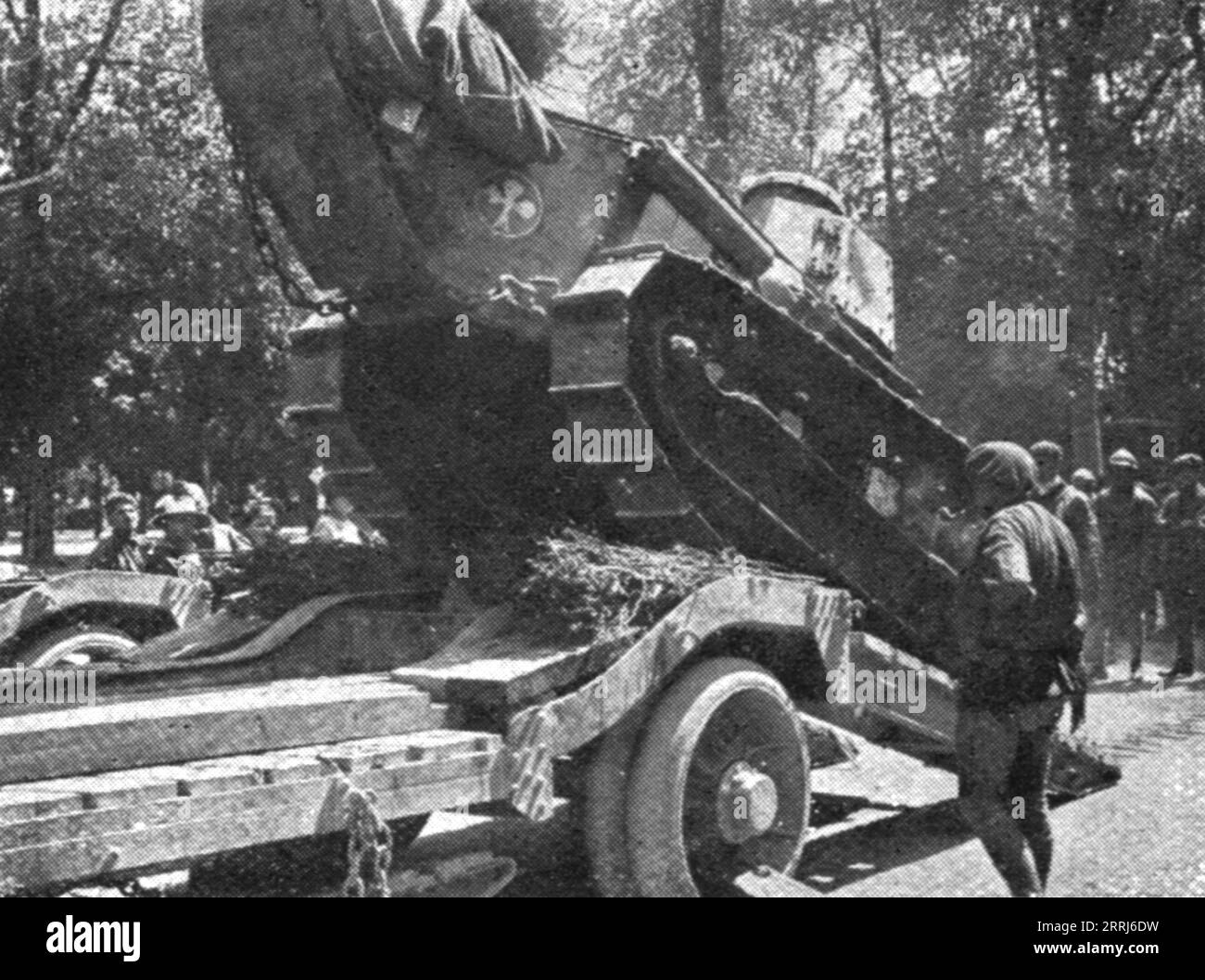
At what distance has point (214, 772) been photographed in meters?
4.60

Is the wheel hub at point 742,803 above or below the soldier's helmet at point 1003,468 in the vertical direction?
below

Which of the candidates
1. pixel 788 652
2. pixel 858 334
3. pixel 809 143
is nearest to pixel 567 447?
pixel 788 652

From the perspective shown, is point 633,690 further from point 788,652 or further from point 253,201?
point 253,201

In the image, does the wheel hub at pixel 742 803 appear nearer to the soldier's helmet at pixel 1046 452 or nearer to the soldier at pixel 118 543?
the soldier's helmet at pixel 1046 452

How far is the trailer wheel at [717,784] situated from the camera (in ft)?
19.7

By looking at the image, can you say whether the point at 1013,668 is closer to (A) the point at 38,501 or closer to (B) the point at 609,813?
(B) the point at 609,813

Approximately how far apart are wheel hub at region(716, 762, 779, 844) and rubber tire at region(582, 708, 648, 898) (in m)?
0.45

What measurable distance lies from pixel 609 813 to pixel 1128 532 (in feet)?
32.0

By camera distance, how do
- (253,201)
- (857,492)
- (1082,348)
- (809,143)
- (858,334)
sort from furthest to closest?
(809,143), (1082,348), (858,334), (857,492), (253,201)

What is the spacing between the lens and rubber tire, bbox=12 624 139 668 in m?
8.26

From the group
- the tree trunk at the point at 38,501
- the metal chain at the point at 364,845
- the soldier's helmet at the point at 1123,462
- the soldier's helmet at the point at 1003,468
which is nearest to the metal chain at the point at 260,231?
the soldier's helmet at the point at 1003,468

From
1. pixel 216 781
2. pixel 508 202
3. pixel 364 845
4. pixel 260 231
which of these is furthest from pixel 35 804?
pixel 508 202

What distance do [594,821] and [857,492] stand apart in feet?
8.87
